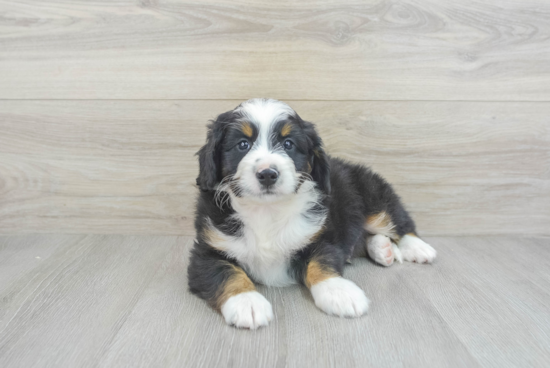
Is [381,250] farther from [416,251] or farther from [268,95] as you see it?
[268,95]

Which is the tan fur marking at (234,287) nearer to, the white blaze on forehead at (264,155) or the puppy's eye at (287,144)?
the white blaze on forehead at (264,155)

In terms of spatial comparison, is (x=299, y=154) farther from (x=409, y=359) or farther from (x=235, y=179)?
(x=409, y=359)

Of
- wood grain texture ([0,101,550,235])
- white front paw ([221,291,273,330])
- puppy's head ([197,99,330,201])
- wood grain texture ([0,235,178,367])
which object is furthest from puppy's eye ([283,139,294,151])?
wood grain texture ([0,235,178,367])

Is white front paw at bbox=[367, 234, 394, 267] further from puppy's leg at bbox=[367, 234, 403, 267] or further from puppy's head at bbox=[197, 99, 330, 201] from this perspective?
A: puppy's head at bbox=[197, 99, 330, 201]

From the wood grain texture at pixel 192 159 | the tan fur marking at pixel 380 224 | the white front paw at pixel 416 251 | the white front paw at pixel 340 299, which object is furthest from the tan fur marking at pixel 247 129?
the white front paw at pixel 416 251

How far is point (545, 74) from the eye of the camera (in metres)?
2.55

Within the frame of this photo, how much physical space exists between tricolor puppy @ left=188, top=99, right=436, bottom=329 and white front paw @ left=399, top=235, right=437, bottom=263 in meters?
0.38

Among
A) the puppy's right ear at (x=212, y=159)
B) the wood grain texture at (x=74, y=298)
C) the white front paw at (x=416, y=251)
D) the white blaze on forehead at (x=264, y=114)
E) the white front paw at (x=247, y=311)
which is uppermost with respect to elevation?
the white blaze on forehead at (x=264, y=114)

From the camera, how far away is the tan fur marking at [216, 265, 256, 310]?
1655 millimetres

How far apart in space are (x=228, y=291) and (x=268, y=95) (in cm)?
133

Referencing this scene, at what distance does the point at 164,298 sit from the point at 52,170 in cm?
140

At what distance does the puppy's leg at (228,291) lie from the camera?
1.55 m

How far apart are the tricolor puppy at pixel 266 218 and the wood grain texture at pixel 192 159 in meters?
0.70

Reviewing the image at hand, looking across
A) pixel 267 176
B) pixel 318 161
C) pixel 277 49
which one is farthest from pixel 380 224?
pixel 277 49
